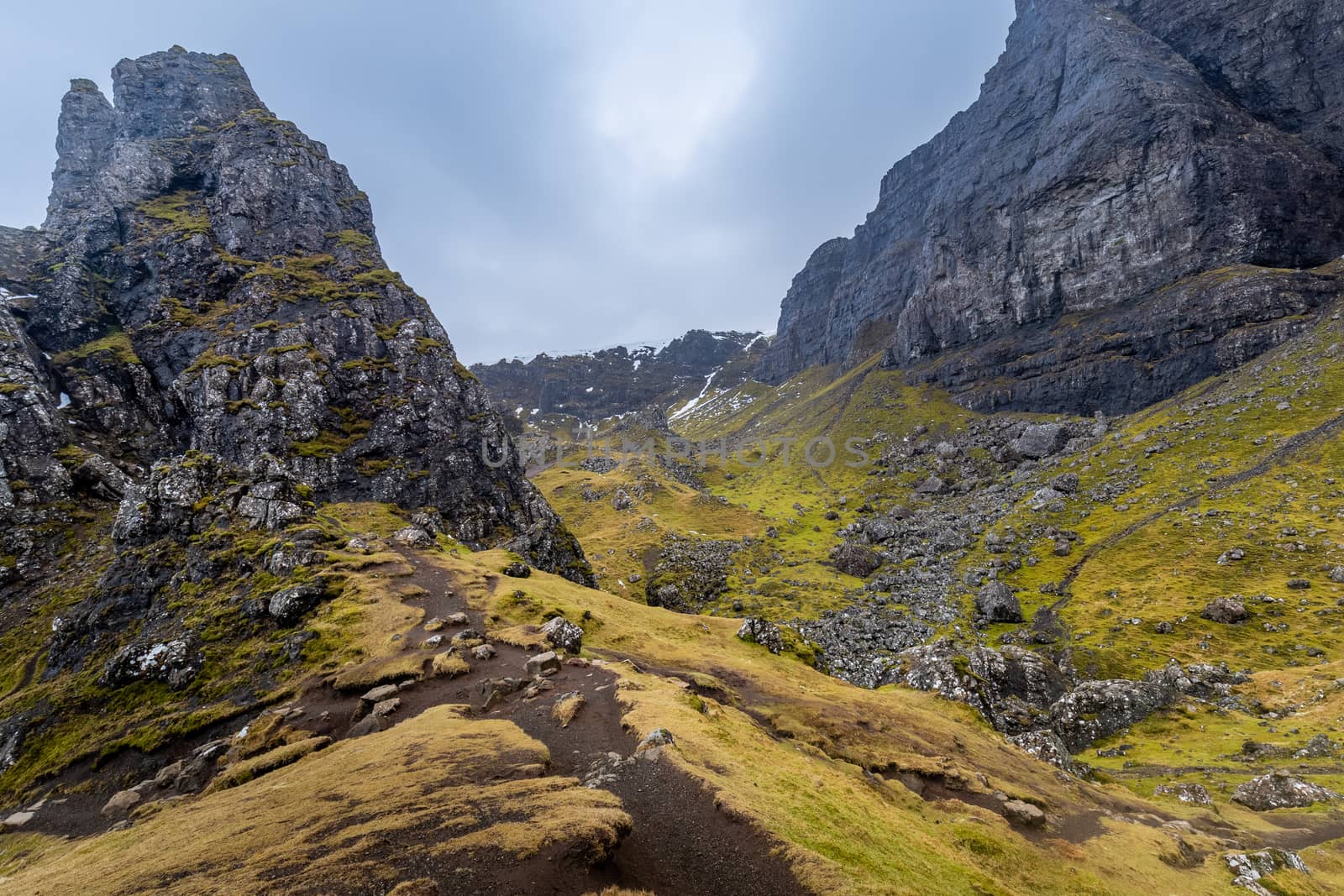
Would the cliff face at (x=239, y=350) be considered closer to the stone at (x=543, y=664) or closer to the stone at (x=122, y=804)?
the stone at (x=122, y=804)

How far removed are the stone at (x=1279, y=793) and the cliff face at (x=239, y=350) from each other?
179ft

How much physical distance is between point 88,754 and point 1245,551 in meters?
92.9

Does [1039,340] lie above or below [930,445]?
above

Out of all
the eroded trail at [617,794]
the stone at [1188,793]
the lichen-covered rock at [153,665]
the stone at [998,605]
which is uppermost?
the lichen-covered rock at [153,665]

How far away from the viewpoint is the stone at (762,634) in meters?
36.8

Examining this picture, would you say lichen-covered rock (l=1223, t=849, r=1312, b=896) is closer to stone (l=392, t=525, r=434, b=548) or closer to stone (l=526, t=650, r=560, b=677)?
stone (l=526, t=650, r=560, b=677)

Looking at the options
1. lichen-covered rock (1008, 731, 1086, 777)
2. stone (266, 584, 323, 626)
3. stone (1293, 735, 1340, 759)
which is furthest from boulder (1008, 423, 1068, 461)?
stone (266, 584, 323, 626)

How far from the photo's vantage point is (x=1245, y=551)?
181 ft

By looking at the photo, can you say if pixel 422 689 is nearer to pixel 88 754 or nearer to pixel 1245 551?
pixel 88 754

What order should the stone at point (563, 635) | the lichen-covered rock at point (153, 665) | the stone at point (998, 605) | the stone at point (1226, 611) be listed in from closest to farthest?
the lichen-covered rock at point (153, 665), the stone at point (563, 635), the stone at point (1226, 611), the stone at point (998, 605)

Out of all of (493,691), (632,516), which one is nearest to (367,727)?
(493,691)

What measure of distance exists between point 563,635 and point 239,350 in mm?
68247

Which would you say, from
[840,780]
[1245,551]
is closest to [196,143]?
[840,780]

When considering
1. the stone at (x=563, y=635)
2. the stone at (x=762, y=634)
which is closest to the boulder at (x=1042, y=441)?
the stone at (x=762, y=634)
